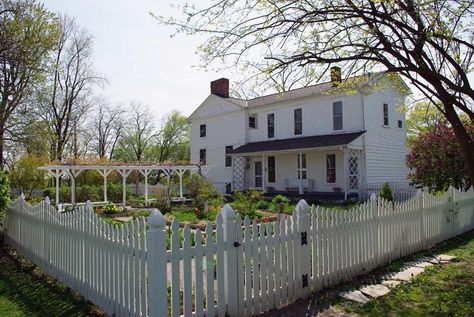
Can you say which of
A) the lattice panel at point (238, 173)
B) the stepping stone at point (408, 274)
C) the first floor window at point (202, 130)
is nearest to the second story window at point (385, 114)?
the lattice panel at point (238, 173)

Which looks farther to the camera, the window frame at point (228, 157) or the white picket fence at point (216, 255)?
the window frame at point (228, 157)

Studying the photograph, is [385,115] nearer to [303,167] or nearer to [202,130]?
[303,167]

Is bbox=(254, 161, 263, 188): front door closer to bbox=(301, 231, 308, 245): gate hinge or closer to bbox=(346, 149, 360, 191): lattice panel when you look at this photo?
bbox=(346, 149, 360, 191): lattice panel

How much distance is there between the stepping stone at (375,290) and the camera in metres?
5.38

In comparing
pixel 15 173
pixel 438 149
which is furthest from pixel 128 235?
pixel 15 173

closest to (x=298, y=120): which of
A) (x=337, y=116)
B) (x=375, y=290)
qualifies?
(x=337, y=116)

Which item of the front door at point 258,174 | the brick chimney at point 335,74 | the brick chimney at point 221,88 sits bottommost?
the front door at point 258,174

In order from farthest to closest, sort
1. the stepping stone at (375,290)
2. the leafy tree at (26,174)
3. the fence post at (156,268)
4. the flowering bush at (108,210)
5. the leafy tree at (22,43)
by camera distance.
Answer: the leafy tree at (26,174), the flowering bush at (108,210), the leafy tree at (22,43), the stepping stone at (375,290), the fence post at (156,268)

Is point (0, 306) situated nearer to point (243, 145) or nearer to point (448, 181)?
point (448, 181)

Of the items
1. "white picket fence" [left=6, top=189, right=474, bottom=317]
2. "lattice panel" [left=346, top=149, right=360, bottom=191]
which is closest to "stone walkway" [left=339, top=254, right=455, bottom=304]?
"white picket fence" [left=6, top=189, right=474, bottom=317]

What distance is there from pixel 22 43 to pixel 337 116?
18.2 m

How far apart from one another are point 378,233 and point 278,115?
21001 mm

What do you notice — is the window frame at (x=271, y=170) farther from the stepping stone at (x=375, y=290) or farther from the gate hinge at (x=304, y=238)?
the gate hinge at (x=304, y=238)

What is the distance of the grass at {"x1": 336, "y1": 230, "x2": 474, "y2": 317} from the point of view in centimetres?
474
